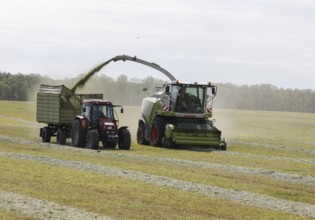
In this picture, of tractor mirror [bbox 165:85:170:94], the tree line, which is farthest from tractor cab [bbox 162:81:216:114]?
the tree line

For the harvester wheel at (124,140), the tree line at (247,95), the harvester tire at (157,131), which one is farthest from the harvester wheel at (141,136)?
the tree line at (247,95)

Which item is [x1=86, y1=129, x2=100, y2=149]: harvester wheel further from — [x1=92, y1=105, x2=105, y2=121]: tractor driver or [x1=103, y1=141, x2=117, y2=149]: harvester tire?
[x1=103, y1=141, x2=117, y2=149]: harvester tire

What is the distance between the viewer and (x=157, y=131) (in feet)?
115

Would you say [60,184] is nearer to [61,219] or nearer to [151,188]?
[151,188]

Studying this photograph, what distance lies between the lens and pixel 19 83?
136125 mm

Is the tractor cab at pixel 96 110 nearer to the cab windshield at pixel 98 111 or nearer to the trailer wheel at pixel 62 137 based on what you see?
the cab windshield at pixel 98 111

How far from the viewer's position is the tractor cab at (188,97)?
34719mm

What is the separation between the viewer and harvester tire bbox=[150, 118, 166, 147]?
34.9m

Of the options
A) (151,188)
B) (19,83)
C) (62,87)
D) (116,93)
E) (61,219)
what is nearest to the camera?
(61,219)

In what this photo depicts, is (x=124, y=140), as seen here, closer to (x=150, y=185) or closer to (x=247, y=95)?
(x=150, y=185)

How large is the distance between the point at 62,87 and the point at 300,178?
16692 mm

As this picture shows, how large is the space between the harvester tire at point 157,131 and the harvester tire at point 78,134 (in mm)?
4740

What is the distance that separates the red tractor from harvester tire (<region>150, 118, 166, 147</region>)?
3.39 m

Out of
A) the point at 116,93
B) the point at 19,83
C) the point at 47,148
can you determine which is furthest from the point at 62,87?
the point at 19,83
